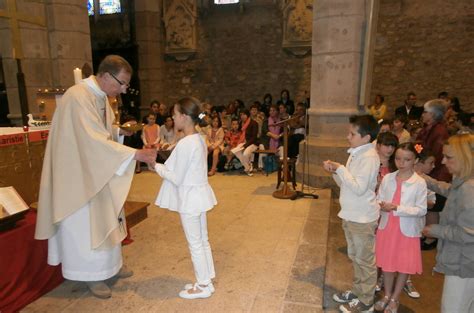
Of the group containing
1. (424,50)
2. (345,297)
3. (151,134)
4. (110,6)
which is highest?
(110,6)

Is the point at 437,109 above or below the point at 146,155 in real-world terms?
above

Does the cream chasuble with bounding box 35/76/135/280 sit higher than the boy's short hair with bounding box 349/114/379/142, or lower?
lower

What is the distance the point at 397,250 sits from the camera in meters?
2.53

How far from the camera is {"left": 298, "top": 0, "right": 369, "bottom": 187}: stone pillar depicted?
4957 mm

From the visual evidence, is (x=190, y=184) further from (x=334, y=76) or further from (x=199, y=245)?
(x=334, y=76)

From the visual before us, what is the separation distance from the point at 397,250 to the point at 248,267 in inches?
46.7

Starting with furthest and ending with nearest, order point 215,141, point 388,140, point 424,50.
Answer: point 424,50, point 215,141, point 388,140

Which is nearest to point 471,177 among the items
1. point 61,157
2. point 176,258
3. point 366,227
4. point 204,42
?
point 366,227

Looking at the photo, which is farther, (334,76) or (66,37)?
(66,37)

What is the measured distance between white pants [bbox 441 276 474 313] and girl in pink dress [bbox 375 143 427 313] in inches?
20.4

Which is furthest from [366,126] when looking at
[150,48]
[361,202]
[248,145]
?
[150,48]

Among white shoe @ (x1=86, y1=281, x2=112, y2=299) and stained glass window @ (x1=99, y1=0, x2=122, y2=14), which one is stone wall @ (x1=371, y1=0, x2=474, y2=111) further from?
white shoe @ (x1=86, y1=281, x2=112, y2=299)

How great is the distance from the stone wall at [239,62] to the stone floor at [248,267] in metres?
6.40

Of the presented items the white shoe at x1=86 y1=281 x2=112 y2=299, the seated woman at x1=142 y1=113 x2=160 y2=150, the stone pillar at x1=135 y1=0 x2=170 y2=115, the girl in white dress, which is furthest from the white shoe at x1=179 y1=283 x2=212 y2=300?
the stone pillar at x1=135 y1=0 x2=170 y2=115
